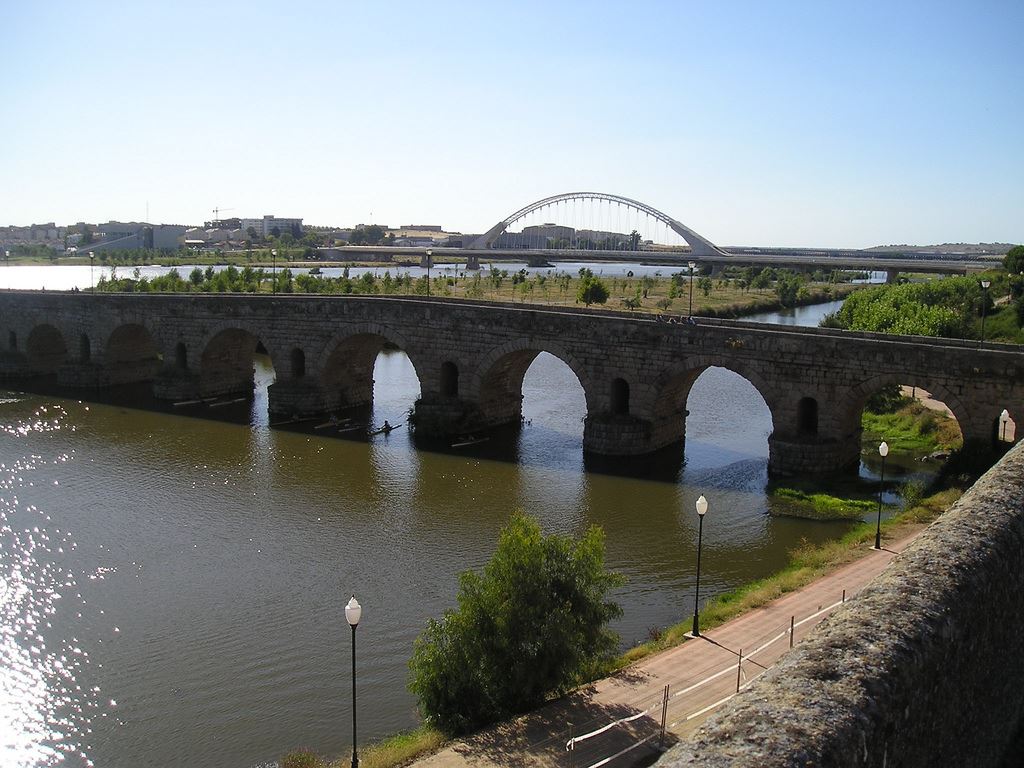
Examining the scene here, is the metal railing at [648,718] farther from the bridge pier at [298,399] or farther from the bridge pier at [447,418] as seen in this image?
the bridge pier at [298,399]

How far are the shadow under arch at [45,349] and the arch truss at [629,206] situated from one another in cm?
7758

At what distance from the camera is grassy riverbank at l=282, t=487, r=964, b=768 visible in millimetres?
12602

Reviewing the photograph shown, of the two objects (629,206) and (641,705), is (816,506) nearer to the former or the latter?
(641,705)

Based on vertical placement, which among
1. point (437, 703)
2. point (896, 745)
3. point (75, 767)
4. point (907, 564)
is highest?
point (907, 564)

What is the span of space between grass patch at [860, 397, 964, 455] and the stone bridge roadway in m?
3.65

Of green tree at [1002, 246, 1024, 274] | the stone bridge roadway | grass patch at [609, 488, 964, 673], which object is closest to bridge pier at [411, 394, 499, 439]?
the stone bridge roadway

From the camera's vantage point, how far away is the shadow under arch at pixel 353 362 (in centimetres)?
3609

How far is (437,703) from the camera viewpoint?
13242 millimetres

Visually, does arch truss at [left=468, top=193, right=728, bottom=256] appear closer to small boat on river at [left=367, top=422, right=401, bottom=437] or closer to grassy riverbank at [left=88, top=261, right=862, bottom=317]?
grassy riverbank at [left=88, top=261, right=862, bottom=317]

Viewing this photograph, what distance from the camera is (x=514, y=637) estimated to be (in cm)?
1295

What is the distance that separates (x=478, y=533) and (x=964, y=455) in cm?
1257

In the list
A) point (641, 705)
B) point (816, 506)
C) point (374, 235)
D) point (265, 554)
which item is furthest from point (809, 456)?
point (374, 235)

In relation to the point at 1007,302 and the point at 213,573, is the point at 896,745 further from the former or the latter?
the point at 1007,302

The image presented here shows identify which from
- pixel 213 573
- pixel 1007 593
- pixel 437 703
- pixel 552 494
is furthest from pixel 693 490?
pixel 1007 593
